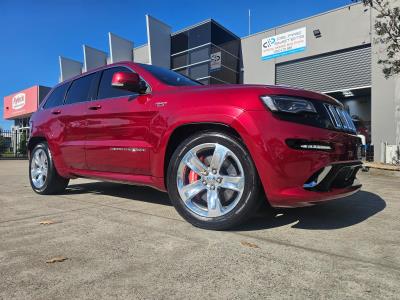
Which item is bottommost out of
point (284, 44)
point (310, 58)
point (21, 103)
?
point (310, 58)

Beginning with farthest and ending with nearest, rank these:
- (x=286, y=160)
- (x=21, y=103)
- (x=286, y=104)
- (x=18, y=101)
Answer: (x=18, y=101)
(x=21, y=103)
(x=286, y=104)
(x=286, y=160)

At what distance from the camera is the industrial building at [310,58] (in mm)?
15602

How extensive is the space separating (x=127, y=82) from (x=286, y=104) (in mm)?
1603

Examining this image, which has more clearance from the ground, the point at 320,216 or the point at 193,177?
the point at 193,177

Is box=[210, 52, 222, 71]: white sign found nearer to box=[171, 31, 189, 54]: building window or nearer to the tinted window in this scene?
box=[171, 31, 189, 54]: building window

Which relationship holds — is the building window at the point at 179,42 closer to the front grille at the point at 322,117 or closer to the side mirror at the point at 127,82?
the side mirror at the point at 127,82

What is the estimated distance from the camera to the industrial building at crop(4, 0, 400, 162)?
1560cm

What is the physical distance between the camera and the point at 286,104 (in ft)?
9.21

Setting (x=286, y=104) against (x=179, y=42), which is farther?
(x=179, y=42)

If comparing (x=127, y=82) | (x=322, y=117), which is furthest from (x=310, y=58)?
(x=322, y=117)

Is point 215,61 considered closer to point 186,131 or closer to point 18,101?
point 186,131

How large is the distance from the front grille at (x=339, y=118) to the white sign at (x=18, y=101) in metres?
39.3

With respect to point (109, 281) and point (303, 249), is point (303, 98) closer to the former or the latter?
point (303, 249)

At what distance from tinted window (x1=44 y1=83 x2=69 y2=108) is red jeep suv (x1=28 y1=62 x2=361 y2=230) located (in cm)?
115
